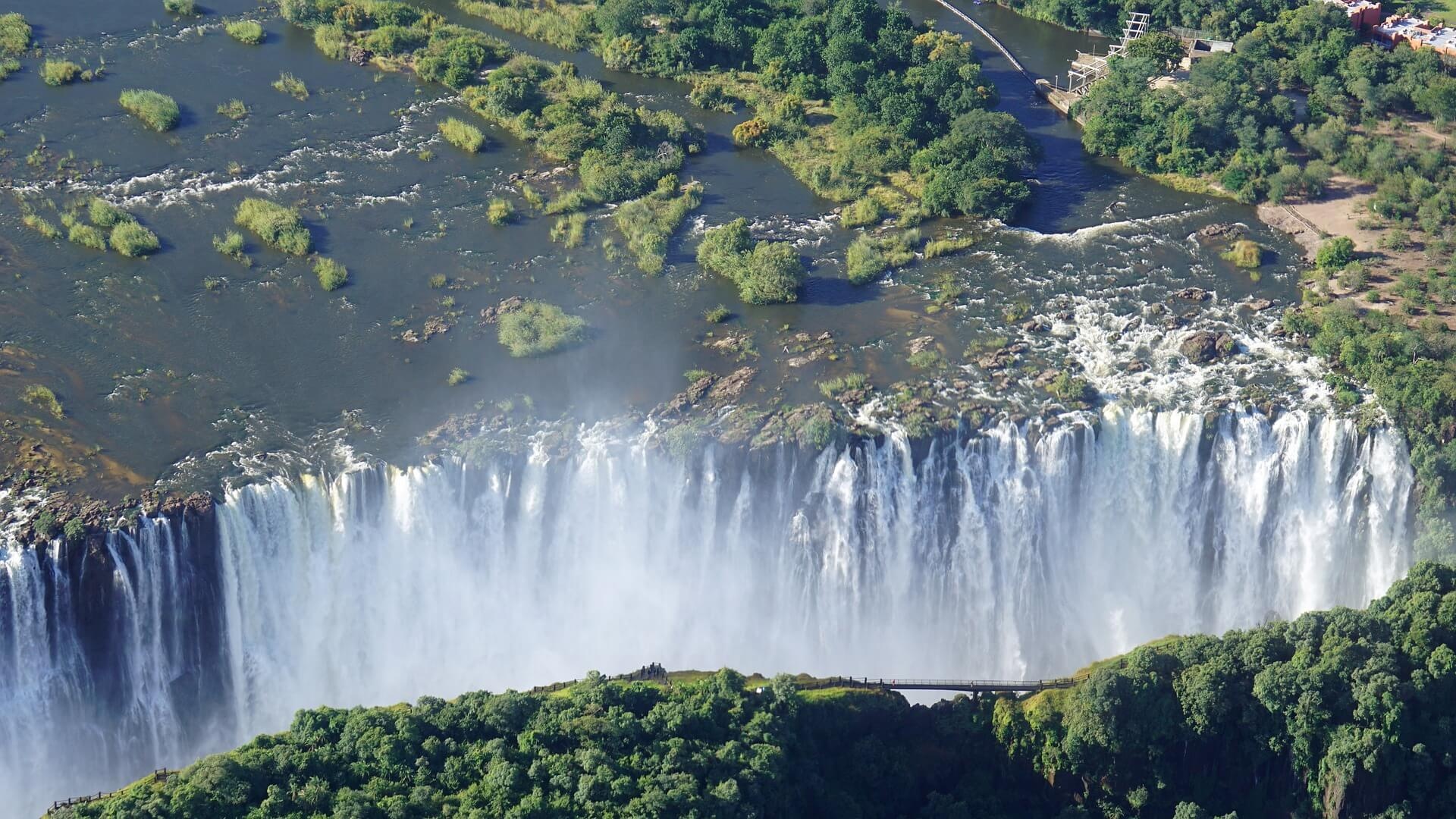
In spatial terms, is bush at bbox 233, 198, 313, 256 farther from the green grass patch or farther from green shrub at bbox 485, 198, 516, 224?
the green grass patch

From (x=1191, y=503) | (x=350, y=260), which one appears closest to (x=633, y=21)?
(x=350, y=260)

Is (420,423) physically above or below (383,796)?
above

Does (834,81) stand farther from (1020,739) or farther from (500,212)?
(1020,739)

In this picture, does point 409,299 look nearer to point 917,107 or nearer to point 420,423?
point 420,423

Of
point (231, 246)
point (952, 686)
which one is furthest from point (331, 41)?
point (952, 686)

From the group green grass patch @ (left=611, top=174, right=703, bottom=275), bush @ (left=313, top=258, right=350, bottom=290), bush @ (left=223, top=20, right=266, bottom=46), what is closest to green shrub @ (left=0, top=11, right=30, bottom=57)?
bush @ (left=223, top=20, right=266, bottom=46)

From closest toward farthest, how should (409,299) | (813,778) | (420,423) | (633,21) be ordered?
1. (813,778)
2. (420,423)
3. (409,299)
4. (633,21)
